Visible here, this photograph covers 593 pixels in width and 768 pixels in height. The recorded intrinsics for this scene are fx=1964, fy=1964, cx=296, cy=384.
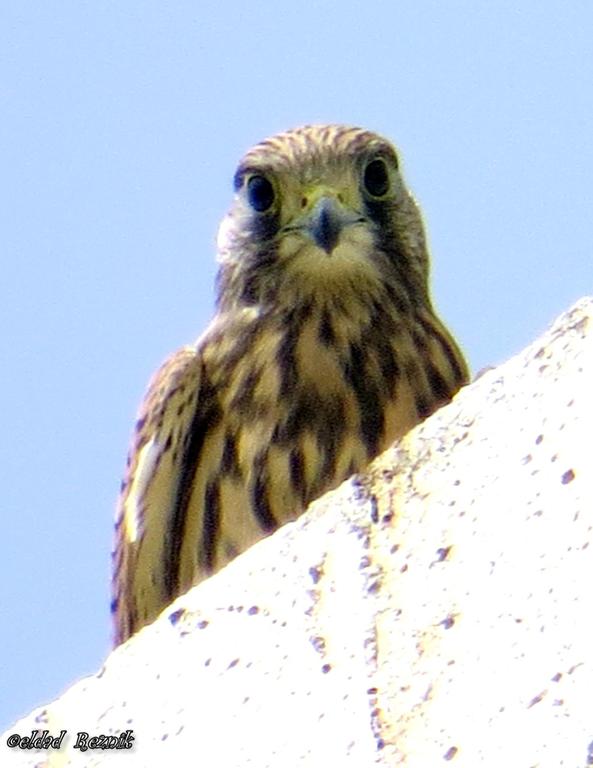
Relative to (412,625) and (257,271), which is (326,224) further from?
(412,625)

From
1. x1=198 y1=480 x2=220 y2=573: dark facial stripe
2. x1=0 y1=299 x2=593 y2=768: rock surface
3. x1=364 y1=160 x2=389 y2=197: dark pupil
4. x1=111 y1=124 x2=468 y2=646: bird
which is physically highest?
x1=364 y1=160 x2=389 y2=197: dark pupil

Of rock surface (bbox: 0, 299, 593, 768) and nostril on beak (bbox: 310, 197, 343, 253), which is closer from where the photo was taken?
rock surface (bbox: 0, 299, 593, 768)

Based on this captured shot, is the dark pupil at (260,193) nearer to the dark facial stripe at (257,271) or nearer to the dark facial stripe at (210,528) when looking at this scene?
the dark facial stripe at (257,271)

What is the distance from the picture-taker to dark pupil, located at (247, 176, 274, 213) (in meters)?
4.95

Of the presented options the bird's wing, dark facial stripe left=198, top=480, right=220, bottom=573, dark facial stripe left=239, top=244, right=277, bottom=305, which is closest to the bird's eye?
dark facial stripe left=239, top=244, right=277, bottom=305

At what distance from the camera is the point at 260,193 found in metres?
4.98

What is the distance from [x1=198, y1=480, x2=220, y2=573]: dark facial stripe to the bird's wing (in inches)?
3.0

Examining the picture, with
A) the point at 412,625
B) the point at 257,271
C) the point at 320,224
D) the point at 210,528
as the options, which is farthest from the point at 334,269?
the point at 412,625

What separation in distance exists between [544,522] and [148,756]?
2.07ft

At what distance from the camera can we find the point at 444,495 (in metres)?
2.60

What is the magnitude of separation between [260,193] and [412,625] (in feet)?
8.69

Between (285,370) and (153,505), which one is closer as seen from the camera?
(153,505)

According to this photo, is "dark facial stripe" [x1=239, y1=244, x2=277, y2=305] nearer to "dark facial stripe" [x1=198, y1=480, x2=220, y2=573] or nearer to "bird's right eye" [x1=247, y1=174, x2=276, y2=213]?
"bird's right eye" [x1=247, y1=174, x2=276, y2=213]

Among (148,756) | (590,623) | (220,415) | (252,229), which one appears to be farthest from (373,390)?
(590,623)
